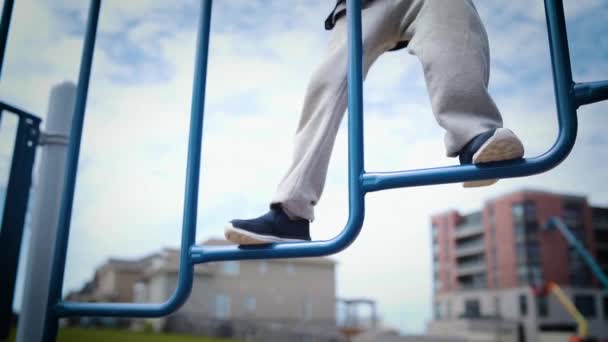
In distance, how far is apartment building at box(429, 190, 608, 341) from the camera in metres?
38.9

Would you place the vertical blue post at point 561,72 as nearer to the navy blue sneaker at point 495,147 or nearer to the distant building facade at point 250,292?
the navy blue sneaker at point 495,147

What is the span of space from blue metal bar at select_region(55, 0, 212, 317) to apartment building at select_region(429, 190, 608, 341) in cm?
3787

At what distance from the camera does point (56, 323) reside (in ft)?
5.22

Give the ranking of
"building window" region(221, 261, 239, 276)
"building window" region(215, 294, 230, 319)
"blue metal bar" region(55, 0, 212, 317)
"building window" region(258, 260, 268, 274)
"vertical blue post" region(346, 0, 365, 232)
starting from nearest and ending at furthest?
"vertical blue post" region(346, 0, 365, 232) → "blue metal bar" region(55, 0, 212, 317) → "building window" region(215, 294, 230, 319) → "building window" region(221, 261, 239, 276) → "building window" region(258, 260, 268, 274)

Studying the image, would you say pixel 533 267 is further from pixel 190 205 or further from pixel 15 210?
pixel 190 205

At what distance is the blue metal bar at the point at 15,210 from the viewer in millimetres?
1871

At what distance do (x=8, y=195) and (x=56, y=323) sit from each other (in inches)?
23.2

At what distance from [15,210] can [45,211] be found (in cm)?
14

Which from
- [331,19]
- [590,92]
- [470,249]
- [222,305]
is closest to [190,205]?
[331,19]

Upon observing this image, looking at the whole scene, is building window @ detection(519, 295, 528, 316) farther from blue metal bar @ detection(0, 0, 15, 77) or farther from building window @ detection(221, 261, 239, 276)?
blue metal bar @ detection(0, 0, 15, 77)

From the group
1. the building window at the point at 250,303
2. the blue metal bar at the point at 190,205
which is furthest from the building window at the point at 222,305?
the blue metal bar at the point at 190,205

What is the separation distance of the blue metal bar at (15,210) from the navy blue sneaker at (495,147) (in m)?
1.66

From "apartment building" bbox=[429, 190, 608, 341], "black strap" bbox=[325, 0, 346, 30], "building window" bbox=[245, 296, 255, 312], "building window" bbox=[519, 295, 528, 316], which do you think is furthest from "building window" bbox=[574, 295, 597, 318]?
"black strap" bbox=[325, 0, 346, 30]

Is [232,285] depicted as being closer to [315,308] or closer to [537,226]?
[315,308]
